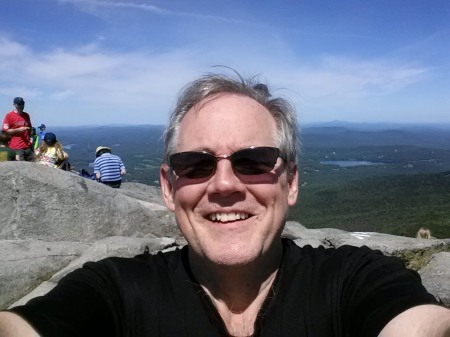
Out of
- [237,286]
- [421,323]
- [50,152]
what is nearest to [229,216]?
[237,286]

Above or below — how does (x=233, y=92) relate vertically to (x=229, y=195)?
above

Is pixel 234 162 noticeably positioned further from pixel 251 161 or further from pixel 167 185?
pixel 167 185

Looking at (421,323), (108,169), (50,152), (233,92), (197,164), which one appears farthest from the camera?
(108,169)

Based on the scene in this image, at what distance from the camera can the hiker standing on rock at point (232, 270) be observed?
2807 millimetres

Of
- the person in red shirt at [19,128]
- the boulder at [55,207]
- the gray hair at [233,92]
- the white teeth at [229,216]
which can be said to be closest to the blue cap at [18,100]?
the person in red shirt at [19,128]

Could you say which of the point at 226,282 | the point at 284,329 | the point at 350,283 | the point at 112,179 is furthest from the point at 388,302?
the point at 112,179

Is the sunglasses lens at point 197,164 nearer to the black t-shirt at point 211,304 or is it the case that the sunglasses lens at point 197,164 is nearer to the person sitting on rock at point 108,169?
the black t-shirt at point 211,304

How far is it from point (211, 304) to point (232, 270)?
32 centimetres

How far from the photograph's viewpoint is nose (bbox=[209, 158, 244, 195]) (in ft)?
11.1

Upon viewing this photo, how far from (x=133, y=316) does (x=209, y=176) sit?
128 cm

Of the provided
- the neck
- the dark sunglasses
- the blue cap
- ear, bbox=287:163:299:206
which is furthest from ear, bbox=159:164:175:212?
the blue cap

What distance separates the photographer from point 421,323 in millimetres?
2477

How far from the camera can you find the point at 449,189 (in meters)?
120

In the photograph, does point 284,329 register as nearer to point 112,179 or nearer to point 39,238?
point 39,238
